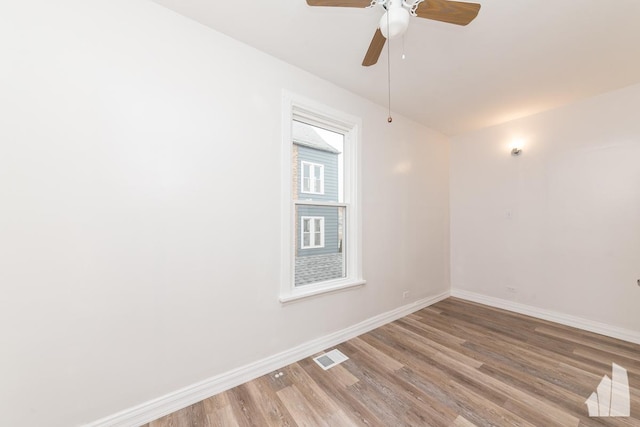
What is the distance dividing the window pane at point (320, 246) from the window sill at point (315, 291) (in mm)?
126

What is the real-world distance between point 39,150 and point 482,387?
326 cm

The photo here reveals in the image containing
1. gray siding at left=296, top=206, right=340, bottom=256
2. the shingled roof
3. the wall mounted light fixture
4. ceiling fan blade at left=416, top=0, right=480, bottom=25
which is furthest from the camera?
the wall mounted light fixture

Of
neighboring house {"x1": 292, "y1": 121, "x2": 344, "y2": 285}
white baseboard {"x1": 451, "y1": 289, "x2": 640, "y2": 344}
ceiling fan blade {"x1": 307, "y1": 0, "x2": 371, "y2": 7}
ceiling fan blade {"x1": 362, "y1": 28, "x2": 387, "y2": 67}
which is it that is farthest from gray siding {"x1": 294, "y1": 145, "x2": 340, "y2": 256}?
white baseboard {"x1": 451, "y1": 289, "x2": 640, "y2": 344}

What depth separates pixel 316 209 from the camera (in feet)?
8.41

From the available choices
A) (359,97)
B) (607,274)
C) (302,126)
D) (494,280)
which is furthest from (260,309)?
(607,274)

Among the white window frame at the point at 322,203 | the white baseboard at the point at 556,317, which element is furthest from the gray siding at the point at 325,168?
the white baseboard at the point at 556,317

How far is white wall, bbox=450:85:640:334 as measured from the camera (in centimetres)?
261

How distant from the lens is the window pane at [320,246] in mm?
2453

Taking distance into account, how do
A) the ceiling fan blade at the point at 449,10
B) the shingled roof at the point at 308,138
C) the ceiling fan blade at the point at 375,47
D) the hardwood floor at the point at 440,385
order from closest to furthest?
the ceiling fan blade at the point at 449,10 → the ceiling fan blade at the point at 375,47 → the hardwood floor at the point at 440,385 → the shingled roof at the point at 308,138

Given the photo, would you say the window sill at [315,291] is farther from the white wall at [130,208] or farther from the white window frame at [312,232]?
the white window frame at [312,232]

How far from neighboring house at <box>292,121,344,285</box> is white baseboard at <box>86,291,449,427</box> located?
24.0 inches

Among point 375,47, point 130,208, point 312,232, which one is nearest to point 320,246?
point 312,232

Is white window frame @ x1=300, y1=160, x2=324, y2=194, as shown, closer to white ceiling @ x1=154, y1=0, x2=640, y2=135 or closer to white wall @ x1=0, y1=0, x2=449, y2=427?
white wall @ x1=0, y1=0, x2=449, y2=427

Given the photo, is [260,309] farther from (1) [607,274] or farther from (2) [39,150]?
(1) [607,274]
